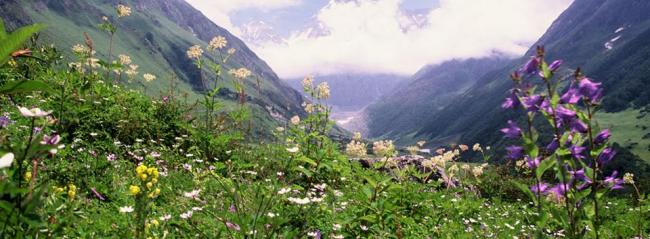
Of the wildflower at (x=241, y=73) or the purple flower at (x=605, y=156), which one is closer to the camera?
the purple flower at (x=605, y=156)

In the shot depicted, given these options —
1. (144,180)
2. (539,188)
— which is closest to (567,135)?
(539,188)

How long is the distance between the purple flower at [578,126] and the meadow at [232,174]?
0.03 ft

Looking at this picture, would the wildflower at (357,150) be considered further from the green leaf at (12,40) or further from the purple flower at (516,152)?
the green leaf at (12,40)

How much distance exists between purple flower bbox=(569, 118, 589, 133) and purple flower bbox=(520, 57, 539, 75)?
19.0 inches

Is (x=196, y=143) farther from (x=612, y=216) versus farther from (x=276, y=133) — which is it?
(x=612, y=216)

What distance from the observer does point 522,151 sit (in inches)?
144

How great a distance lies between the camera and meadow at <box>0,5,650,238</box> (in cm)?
327

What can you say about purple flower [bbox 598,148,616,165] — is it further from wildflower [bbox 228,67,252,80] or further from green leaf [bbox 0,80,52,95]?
wildflower [bbox 228,67,252,80]

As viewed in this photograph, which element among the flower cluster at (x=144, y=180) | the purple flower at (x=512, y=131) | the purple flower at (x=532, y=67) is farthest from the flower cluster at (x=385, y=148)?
the flower cluster at (x=144, y=180)

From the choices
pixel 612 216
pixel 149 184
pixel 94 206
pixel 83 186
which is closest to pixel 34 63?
pixel 83 186

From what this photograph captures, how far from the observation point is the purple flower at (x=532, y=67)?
349 cm

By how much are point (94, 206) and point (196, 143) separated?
17.3ft

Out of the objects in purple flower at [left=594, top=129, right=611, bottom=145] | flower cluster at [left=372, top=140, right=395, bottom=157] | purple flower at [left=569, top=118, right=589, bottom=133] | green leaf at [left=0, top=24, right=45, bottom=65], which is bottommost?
flower cluster at [left=372, top=140, right=395, bottom=157]

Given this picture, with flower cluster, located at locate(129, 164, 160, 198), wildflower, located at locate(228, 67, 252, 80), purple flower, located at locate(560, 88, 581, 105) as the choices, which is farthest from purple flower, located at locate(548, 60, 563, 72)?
wildflower, located at locate(228, 67, 252, 80)
